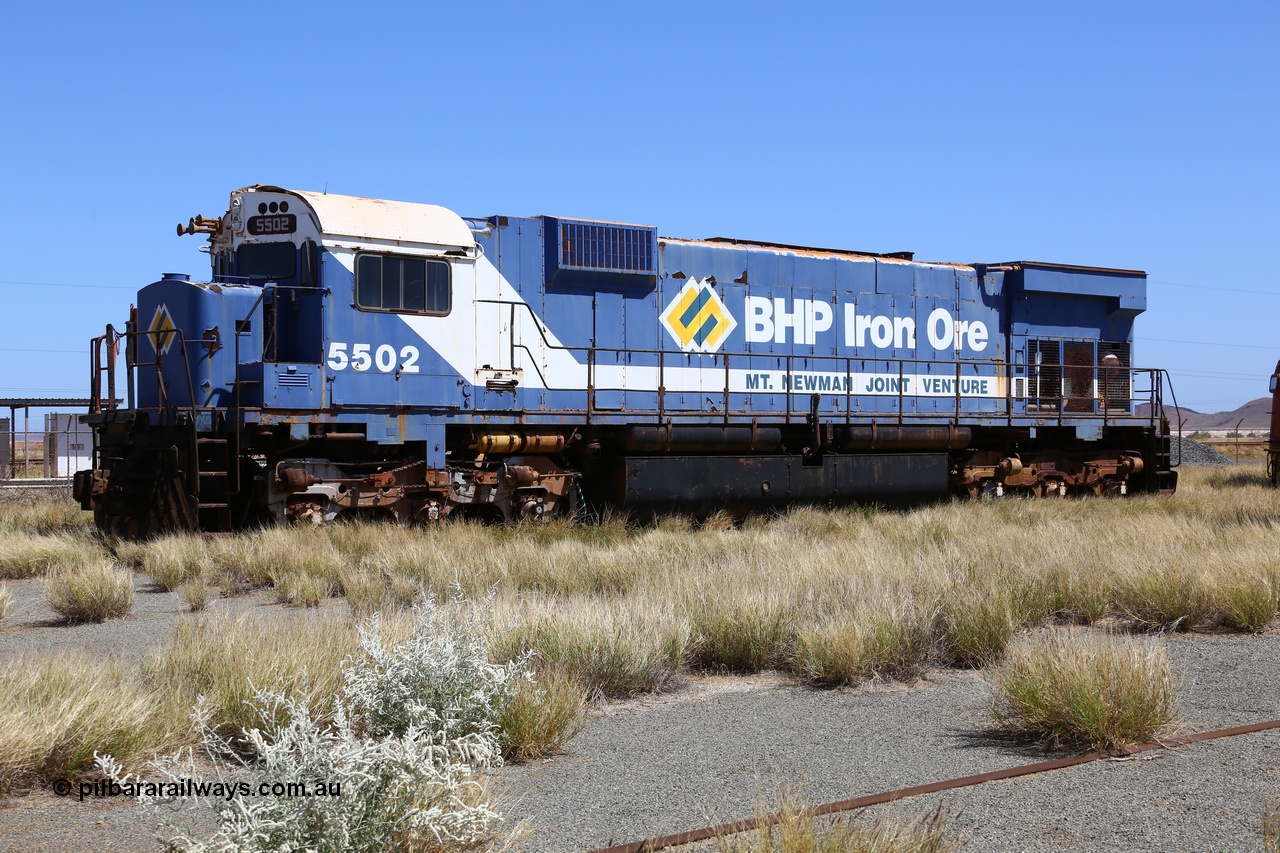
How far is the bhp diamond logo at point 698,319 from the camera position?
56.6ft

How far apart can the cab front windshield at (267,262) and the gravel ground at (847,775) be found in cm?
890

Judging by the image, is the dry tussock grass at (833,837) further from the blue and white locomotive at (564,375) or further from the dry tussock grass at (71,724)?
the blue and white locomotive at (564,375)

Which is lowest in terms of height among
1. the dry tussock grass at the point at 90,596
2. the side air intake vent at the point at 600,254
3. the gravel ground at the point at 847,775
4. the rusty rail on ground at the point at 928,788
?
the gravel ground at the point at 847,775

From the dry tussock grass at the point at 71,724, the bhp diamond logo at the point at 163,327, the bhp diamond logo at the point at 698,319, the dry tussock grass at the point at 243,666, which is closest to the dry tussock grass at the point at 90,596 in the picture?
the dry tussock grass at the point at 243,666

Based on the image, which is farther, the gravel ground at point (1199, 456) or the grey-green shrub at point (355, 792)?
the gravel ground at point (1199, 456)

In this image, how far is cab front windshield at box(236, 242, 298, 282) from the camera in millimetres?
14375

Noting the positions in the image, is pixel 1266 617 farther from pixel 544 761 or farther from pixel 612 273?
pixel 612 273

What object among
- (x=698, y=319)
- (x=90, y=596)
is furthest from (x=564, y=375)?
(x=90, y=596)

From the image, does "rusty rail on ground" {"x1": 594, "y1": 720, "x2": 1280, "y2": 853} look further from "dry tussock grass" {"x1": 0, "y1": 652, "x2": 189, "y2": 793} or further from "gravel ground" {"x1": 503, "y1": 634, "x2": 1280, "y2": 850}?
"dry tussock grass" {"x1": 0, "y1": 652, "x2": 189, "y2": 793}

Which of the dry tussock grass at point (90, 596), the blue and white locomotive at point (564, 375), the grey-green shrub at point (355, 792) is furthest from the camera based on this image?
the blue and white locomotive at point (564, 375)

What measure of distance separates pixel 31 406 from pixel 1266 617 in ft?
86.2

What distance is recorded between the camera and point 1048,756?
570 cm

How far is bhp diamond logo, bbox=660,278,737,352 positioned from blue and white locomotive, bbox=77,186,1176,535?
0.03m

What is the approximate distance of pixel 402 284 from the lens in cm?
1470
